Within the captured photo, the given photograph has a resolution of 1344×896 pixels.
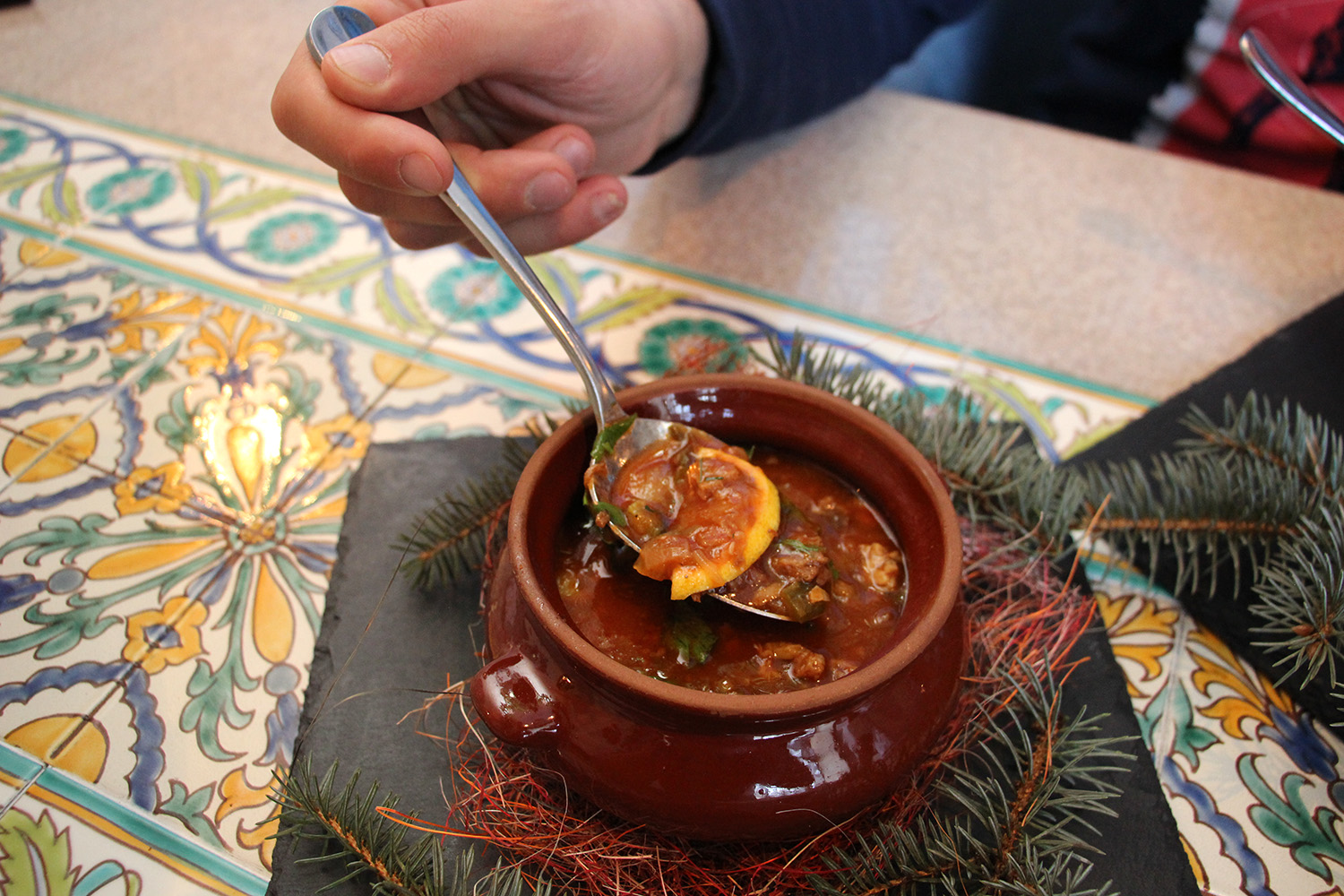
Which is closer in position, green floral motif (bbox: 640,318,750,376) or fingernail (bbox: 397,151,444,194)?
fingernail (bbox: 397,151,444,194)

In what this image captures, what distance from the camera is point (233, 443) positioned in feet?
3.42

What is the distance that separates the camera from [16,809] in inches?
28.5

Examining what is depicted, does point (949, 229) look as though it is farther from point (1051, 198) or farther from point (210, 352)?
point (210, 352)

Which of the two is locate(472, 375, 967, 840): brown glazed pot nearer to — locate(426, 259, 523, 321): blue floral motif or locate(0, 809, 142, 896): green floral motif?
locate(0, 809, 142, 896): green floral motif

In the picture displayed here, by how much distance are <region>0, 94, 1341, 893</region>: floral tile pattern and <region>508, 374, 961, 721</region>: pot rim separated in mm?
282

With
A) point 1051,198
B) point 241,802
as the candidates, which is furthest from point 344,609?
point 1051,198

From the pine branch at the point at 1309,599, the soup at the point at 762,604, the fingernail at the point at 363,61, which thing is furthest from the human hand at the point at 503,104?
the pine branch at the point at 1309,599

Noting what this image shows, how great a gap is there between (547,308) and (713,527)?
0.26 m

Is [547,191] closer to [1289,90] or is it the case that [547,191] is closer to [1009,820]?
[1009,820]

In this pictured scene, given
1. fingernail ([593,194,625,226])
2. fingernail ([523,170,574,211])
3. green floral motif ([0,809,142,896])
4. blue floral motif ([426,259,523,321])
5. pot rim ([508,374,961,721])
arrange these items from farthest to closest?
blue floral motif ([426,259,523,321]), fingernail ([593,194,625,226]), fingernail ([523,170,574,211]), green floral motif ([0,809,142,896]), pot rim ([508,374,961,721])

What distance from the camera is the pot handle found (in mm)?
635

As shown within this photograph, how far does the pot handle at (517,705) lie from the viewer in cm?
64

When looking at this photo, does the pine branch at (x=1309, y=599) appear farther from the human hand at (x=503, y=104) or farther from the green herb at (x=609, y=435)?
the human hand at (x=503, y=104)

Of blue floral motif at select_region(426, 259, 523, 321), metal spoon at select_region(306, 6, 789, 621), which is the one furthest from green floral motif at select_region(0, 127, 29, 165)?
metal spoon at select_region(306, 6, 789, 621)
